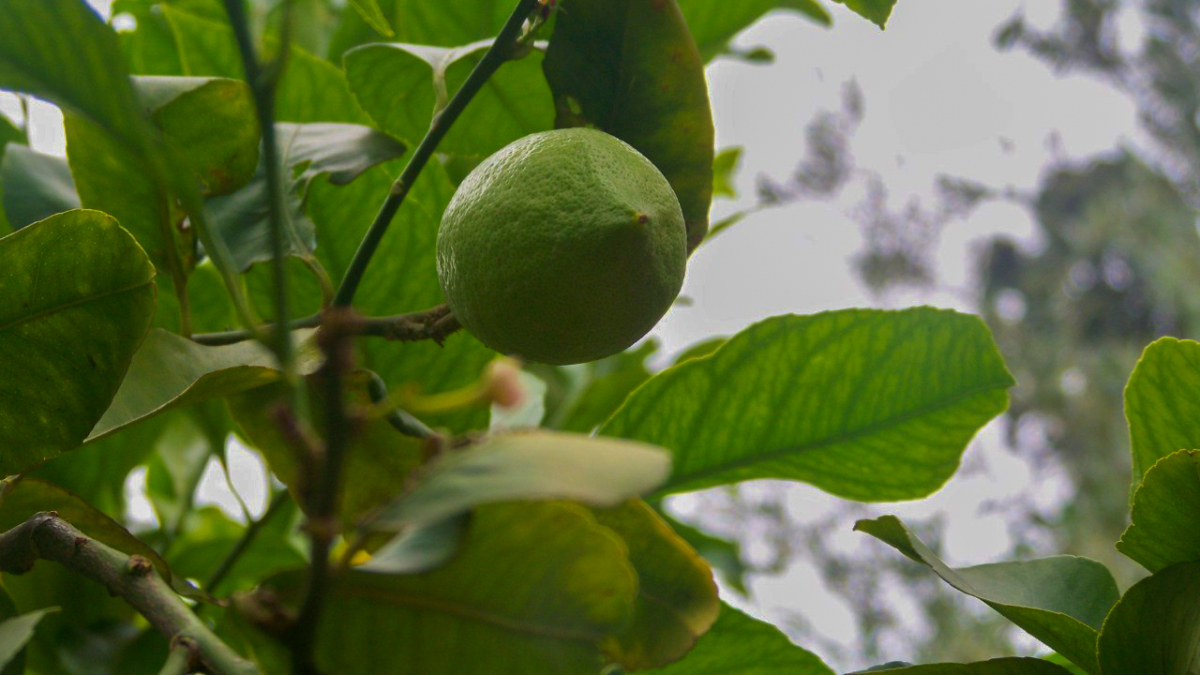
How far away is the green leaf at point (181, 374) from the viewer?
1.48 feet

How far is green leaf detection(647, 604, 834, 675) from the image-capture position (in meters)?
0.54

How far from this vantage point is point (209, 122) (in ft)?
1.77

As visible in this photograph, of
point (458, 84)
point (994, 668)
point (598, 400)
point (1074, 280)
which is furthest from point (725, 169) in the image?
point (1074, 280)

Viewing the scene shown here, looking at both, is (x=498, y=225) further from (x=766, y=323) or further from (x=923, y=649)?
(x=923, y=649)

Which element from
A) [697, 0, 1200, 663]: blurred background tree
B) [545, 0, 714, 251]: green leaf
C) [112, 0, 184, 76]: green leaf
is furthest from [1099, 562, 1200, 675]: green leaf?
[697, 0, 1200, 663]: blurred background tree

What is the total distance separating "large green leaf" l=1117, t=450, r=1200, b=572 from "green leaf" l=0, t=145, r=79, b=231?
0.58 meters

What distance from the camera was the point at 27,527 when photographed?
418mm

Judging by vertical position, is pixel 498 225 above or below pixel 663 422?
above

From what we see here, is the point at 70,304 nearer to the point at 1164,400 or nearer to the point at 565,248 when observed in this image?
the point at 565,248

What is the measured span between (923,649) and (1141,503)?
5480 mm

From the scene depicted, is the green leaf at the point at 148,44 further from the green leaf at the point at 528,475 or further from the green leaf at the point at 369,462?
the green leaf at the point at 528,475

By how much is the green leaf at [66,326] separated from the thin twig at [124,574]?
41 mm

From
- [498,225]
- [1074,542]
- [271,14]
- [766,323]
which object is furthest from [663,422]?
[1074,542]

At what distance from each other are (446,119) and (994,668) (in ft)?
1.17
